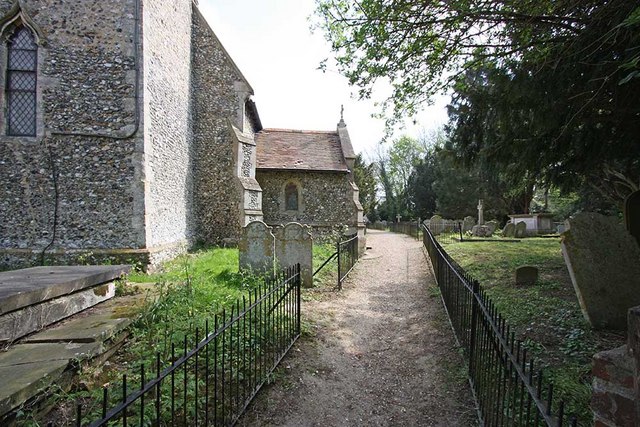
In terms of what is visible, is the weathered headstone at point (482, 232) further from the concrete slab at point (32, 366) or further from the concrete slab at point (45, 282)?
the concrete slab at point (32, 366)

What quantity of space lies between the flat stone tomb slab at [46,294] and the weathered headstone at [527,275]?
7677 mm

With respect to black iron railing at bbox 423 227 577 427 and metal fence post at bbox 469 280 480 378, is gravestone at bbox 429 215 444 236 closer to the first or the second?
black iron railing at bbox 423 227 577 427

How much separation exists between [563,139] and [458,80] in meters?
2.48

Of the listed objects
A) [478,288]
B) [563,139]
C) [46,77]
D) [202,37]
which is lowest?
[478,288]

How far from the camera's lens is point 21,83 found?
375 inches

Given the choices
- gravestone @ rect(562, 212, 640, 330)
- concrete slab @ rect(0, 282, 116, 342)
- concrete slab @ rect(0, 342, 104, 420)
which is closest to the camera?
concrete slab @ rect(0, 342, 104, 420)

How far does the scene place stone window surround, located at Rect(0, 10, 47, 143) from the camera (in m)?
9.26

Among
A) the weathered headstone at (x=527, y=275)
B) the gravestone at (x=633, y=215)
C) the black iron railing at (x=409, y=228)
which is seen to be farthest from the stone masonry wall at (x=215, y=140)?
the black iron railing at (x=409, y=228)

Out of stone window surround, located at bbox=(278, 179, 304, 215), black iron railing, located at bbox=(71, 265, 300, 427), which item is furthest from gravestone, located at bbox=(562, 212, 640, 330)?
stone window surround, located at bbox=(278, 179, 304, 215)

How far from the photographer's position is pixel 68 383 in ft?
11.5

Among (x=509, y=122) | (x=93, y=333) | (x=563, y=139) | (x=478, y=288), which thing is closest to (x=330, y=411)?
(x=478, y=288)

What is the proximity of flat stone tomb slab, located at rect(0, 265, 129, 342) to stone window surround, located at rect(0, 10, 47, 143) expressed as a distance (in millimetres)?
5082

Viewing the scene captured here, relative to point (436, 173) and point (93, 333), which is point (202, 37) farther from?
point (436, 173)

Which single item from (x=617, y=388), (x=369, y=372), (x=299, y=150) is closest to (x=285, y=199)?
(x=299, y=150)
